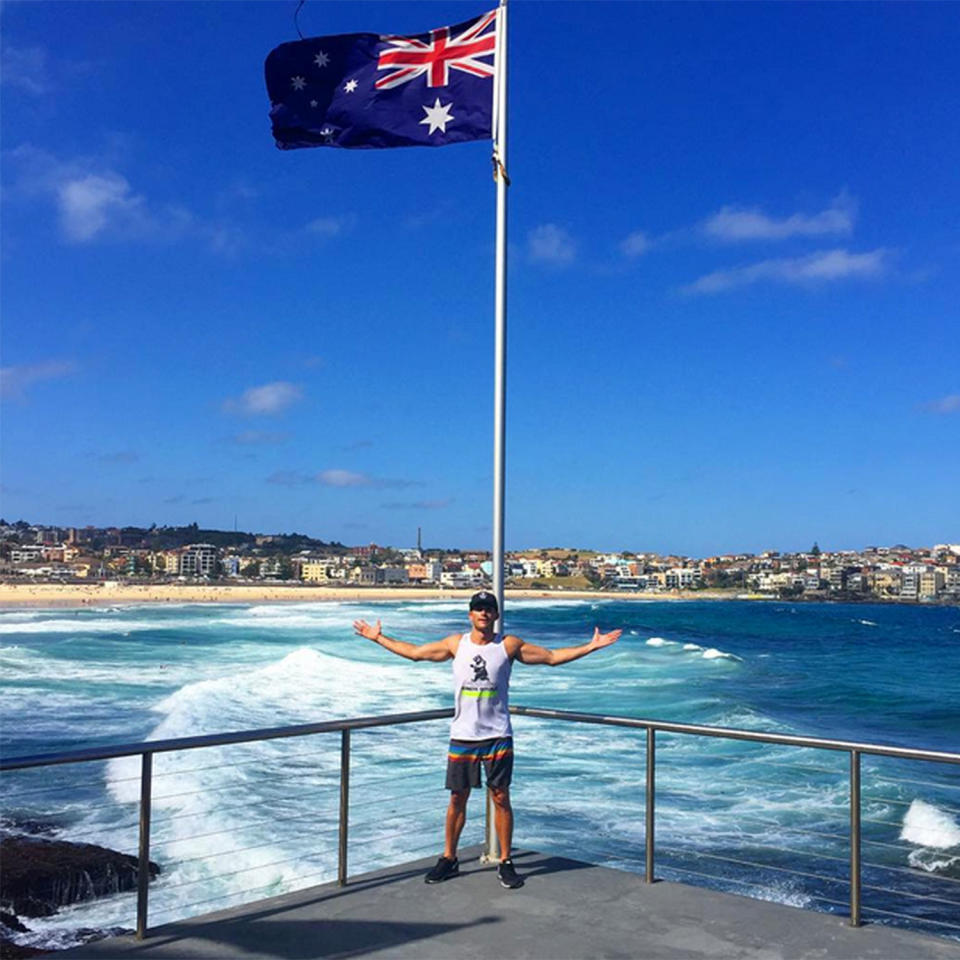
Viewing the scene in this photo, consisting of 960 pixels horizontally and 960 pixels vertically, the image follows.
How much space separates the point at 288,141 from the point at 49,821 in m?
8.99

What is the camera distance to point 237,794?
14039 mm

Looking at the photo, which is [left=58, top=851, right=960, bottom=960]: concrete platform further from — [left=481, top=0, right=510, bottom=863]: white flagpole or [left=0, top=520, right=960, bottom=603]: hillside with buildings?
[left=0, top=520, right=960, bottom=603]: hillside with buildings

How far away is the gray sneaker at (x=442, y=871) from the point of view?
18.5ft

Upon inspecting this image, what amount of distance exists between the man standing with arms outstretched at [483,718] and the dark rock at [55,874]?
17.9 feet

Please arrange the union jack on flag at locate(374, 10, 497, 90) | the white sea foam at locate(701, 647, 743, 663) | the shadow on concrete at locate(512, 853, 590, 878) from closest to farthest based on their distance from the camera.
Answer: the shadow on concrete at locate(512, 853, 590, 878)
the union jack on flag at locate(374, 10, 497, 90)
the white sea foam at locate(701, 647, 743, 663)

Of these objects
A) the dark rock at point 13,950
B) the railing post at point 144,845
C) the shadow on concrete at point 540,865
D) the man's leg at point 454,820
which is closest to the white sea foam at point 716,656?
the dark rock at point 13,950

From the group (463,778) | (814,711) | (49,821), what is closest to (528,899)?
(463,778)

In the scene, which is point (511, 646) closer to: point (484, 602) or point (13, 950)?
point (484, 602)

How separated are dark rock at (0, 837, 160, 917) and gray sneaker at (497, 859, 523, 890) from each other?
5580 millimetres

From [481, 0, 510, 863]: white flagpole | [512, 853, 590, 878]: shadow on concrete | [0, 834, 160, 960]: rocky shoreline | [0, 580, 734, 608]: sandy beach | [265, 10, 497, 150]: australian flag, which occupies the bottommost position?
[0, 580, 734, 608]: sandy beach

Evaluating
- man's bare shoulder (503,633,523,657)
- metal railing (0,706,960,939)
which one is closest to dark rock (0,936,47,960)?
metal railing (0,706,960,939)

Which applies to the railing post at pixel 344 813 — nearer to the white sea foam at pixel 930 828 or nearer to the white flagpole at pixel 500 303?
the white flagpole at pixel 500 303

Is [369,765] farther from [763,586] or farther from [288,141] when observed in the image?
[763,586]

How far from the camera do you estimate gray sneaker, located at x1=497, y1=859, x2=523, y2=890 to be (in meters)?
5.54
